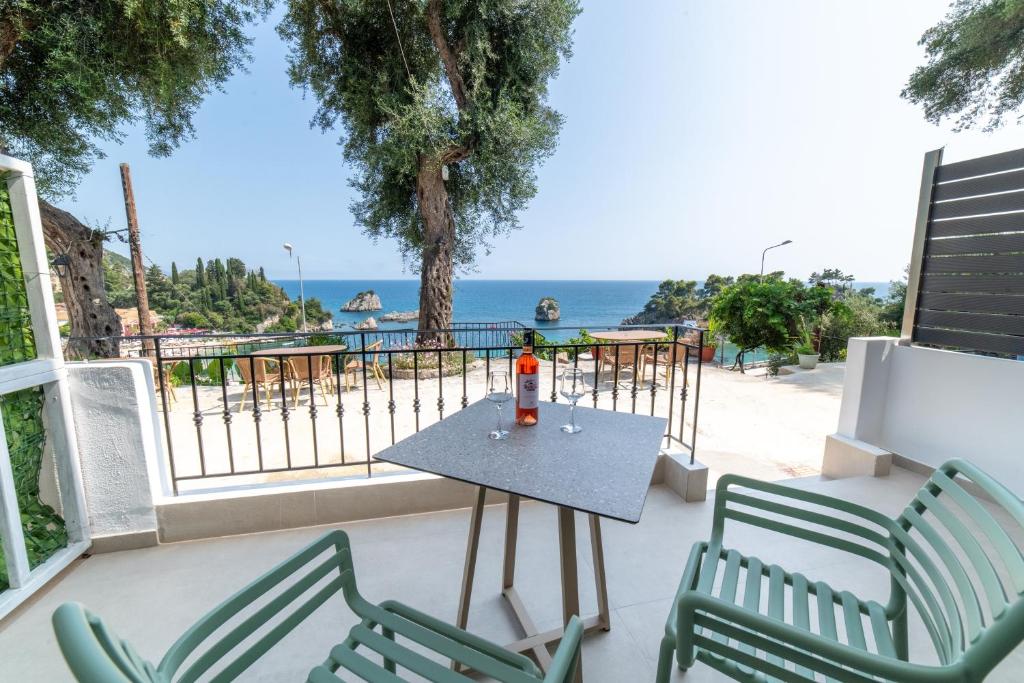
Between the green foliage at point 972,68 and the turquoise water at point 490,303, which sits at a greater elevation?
the green foliage at point 972,68

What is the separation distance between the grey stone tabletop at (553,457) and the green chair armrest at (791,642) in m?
0.21

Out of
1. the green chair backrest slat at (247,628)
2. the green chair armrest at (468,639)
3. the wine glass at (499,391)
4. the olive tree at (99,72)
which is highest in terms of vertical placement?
the olive tree at (99,72)

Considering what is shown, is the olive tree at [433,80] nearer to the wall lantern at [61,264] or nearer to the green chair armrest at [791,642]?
the wall lantern at [61,264]

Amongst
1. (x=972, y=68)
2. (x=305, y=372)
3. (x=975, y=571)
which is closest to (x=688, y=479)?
(x=975, y=571)

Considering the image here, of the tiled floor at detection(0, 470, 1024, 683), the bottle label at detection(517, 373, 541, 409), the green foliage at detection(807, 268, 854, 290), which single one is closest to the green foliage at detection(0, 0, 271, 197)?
the tiled floor at detection(0, 470, 1024, 683)

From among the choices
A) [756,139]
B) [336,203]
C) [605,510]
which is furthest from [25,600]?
[756,139]

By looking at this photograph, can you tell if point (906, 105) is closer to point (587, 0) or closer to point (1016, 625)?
point (587, 0)

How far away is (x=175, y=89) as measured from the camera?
544cm

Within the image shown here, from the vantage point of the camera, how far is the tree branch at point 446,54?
6.14 metres

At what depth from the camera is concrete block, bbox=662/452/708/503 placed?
2363mm

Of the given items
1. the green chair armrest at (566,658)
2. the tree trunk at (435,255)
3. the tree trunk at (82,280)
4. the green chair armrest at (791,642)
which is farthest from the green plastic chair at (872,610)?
the tree trunk at (82,280)

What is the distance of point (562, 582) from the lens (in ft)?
3.95

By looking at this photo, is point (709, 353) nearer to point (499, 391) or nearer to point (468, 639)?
point (499, 391)

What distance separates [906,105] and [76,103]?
10981 millimetres
